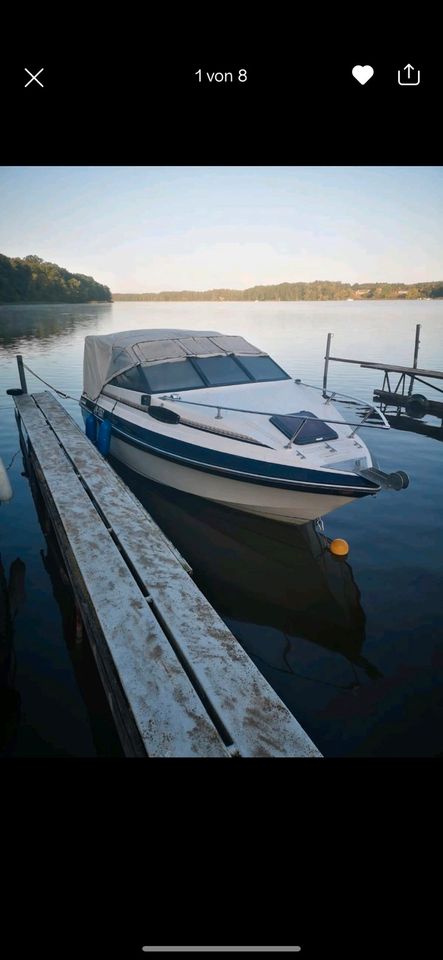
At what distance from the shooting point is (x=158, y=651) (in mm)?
3662

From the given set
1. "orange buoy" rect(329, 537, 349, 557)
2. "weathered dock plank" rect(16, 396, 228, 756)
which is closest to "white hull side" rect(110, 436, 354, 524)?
"orange buoy" rect(329, 537, 349, 557)

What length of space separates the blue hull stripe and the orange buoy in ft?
3.33

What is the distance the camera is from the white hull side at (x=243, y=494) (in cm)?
665

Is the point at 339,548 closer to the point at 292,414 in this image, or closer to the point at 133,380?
the point at 292,414

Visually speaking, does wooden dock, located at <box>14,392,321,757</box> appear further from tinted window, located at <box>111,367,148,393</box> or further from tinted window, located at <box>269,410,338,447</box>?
tinted window, located at <box>111,367,148,393</box>

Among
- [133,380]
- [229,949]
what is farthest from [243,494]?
[229,949]

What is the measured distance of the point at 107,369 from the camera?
9.91 meters

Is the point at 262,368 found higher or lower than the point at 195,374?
higher

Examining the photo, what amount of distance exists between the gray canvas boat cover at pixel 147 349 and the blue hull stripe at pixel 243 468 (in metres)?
1.48
